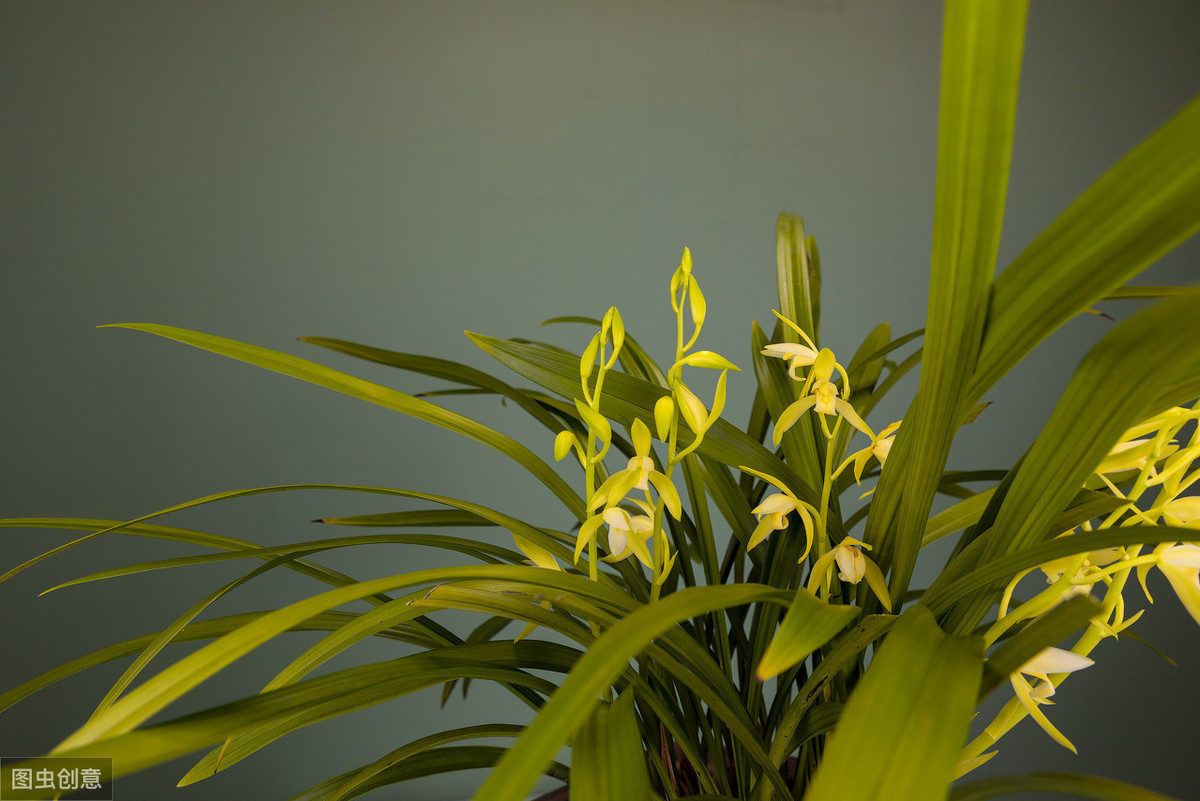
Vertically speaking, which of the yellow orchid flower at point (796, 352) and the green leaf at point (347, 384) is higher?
the green leaf at point (347, 384)

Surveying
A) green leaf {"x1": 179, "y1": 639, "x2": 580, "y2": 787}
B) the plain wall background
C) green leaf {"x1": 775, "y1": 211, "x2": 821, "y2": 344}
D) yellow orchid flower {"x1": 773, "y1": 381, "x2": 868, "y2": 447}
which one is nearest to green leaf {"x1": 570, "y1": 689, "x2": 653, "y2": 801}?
green leaf {"x1": 179, "y1": 639, "x2": 580, "y2": 787}

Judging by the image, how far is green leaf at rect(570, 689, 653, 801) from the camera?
34cm

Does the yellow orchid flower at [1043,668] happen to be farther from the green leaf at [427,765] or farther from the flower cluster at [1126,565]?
the green leaf at [427,765]

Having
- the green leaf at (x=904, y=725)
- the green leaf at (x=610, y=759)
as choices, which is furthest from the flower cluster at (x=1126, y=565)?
the green leaf at (x=610, y=759)

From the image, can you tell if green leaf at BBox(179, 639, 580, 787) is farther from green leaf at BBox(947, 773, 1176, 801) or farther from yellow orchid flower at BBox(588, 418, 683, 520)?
green leaf at BBox(947, 773, 1176, 801)

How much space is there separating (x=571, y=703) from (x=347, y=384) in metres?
0.29

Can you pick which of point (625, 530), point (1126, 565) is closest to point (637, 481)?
point (625, 530)

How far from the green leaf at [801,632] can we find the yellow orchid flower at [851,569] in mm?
92

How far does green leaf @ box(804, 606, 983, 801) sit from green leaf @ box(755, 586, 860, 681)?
0.02 meters

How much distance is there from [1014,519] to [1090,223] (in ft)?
0.55

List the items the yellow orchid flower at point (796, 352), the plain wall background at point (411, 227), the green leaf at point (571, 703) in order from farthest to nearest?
the plain wall background at point (411, 227) → the yellow orchid flower at point (796, 352) → the green leaf at point (571, 703)

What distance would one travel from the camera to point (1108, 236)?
11.6 inches

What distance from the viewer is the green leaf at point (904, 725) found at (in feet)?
0.82

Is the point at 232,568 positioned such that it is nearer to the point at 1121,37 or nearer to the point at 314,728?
the point at 314,728
